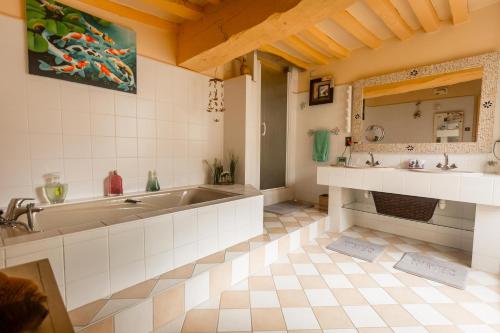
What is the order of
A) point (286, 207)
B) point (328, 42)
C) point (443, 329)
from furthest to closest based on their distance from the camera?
point (286, 207) < point (328, 42) < point (443, 329)

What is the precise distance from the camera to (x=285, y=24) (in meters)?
1.69

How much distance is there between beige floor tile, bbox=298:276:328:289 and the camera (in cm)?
171

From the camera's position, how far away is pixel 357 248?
230 cm

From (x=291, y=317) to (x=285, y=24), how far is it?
1949 mm

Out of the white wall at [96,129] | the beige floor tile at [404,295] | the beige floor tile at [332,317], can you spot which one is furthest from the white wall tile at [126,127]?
the beige floor tile at [404,295]

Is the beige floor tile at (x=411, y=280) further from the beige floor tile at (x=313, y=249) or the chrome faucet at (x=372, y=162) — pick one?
the chrome faucet at (x=372, y=162)

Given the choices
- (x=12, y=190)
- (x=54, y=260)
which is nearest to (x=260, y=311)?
(x=54, y=260)

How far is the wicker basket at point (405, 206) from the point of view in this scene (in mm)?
2199

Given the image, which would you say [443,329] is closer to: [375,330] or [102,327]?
[375,330]

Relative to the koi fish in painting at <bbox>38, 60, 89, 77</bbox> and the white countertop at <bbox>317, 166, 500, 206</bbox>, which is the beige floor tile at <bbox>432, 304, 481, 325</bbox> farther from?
the koi fish in painting at <bbox>38, 60, 89, 77</bbox>

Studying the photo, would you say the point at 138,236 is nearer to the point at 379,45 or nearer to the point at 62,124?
the point at 62,124

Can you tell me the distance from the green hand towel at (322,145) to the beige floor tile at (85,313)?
107 inches

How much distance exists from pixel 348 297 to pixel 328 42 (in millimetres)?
2516

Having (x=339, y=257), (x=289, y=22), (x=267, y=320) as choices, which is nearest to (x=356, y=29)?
(x=289, y=22)
